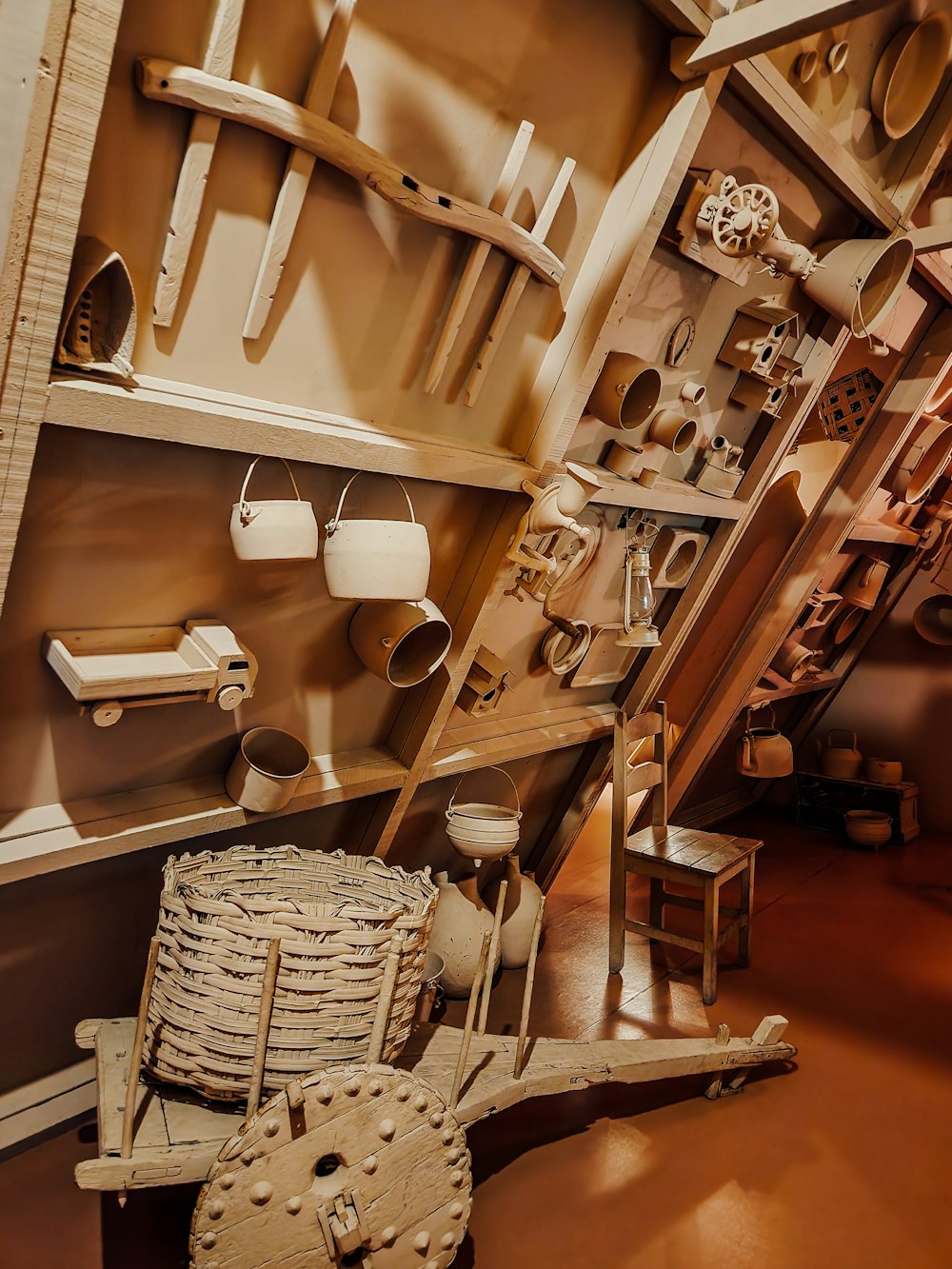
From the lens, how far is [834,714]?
6.03 metres

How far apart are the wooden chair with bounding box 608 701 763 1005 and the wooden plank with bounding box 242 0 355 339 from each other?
7.29 feet

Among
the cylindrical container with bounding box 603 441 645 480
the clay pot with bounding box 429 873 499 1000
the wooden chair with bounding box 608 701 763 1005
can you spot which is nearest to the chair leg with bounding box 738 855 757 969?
the wooden chair with bounding box 608 701 763 1005

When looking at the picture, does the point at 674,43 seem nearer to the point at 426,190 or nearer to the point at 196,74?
the point at 426,190

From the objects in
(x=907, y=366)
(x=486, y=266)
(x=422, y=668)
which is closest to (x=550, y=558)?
(x=422, y=668)

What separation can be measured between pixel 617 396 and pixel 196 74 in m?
1.32

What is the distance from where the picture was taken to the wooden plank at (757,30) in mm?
1634

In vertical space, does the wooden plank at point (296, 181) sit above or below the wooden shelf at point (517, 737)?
above

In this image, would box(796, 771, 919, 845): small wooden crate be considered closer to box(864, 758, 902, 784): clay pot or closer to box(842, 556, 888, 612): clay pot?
box(864, 758, 902, 784): clay pot

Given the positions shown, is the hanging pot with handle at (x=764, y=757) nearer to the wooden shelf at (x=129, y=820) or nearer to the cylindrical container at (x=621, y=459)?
the cylindrical container at (x=621, y=459)

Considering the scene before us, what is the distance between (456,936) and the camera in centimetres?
293

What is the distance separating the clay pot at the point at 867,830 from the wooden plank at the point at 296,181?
476cm

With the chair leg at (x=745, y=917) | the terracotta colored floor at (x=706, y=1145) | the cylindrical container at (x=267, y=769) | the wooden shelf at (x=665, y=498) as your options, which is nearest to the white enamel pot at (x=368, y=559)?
the cylindrical container at (x=267, y=769)

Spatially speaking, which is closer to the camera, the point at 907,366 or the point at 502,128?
the point at 502,128

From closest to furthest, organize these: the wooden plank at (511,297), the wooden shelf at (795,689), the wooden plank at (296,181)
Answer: the wooden plank at (296,181) → the wooden plank at (511,297) → the wooden shelf at (795,689)
